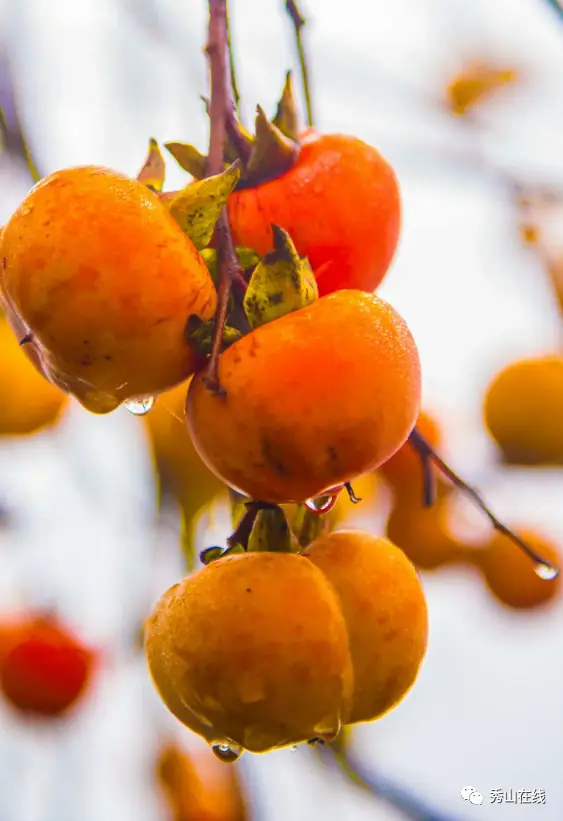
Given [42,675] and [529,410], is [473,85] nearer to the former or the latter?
[529,410]

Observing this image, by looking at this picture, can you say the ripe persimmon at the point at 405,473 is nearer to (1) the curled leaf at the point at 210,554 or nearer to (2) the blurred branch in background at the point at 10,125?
(1) the curled leaf at the point at 210,554

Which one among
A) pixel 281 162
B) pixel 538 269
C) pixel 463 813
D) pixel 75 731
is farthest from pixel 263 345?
pixel 75 731

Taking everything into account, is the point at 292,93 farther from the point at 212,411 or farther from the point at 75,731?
the point at 75,731

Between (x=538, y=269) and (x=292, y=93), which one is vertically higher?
(x=292, y=93)

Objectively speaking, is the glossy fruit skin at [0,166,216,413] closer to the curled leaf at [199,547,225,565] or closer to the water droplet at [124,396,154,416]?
the water droplet at [124,396,154,416]

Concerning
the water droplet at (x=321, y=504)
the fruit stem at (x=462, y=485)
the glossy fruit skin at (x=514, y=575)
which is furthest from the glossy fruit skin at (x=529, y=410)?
the water droplet at (x=321, y=504)

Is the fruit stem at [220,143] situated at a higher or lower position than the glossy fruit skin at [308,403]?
higher

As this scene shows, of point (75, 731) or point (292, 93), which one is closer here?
point (292, 93)

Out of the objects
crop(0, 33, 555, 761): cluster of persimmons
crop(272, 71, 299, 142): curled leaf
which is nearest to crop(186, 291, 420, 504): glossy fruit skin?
crop(0, 33, 555, 761): cluster of persimmons
